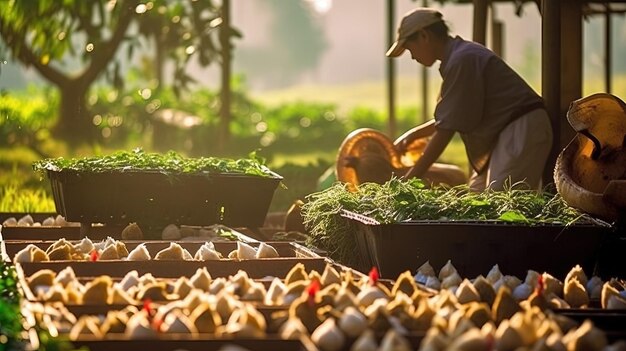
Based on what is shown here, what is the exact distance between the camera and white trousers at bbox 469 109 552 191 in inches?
377

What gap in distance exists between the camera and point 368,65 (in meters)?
156

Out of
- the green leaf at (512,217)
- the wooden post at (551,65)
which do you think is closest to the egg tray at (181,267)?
the green leaf at (512,217)

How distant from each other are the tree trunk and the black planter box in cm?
1310

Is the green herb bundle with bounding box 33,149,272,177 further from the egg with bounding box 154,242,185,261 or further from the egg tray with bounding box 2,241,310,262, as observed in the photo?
the egg with bounding box 154,242,185,261

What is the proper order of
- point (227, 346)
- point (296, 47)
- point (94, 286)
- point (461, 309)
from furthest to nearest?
1. point (296, 47)
2. point (94, 286)
3. point (461, 309)
4. point (227, 346)

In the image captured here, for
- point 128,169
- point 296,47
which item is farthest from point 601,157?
point 296,47

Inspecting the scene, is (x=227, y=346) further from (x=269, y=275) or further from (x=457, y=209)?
(x=457, y=209)

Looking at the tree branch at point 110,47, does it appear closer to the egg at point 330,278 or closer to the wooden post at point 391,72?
the wooden post at point 391,72

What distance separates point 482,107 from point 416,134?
3.59ft

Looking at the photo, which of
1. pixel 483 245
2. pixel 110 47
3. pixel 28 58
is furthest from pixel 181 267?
pixel 28 58

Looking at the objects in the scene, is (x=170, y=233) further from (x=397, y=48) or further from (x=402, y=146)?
(x=402, y=146)

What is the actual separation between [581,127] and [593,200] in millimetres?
602

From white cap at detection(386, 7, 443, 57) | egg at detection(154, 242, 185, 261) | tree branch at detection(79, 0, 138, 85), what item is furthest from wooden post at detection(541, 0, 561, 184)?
tree branch at detection(79, 0, 138, 85)

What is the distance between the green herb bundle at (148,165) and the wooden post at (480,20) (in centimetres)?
245
